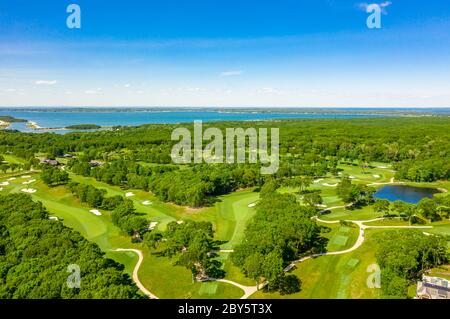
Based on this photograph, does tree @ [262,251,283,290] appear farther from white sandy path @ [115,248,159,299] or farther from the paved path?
white sandy path @ [115,248,159,299]

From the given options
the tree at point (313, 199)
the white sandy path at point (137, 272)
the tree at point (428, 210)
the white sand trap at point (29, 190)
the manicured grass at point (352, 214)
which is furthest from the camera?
the white sand trap at point (29, 190)

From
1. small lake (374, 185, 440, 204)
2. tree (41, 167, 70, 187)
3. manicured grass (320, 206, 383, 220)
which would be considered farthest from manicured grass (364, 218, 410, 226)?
tree (41, 167, 70, 187)

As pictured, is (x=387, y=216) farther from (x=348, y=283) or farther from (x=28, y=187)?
(x=28, y=187)

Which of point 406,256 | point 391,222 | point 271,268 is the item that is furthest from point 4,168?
point 406,256

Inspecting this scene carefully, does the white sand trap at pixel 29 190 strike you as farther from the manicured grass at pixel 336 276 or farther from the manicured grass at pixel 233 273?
the manicured grass at pixel 336 276

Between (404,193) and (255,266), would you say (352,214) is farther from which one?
(255,266)

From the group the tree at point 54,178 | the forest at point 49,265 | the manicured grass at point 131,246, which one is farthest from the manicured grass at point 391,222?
the tree at point 54,178

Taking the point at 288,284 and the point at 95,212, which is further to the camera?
the point at 95,212
